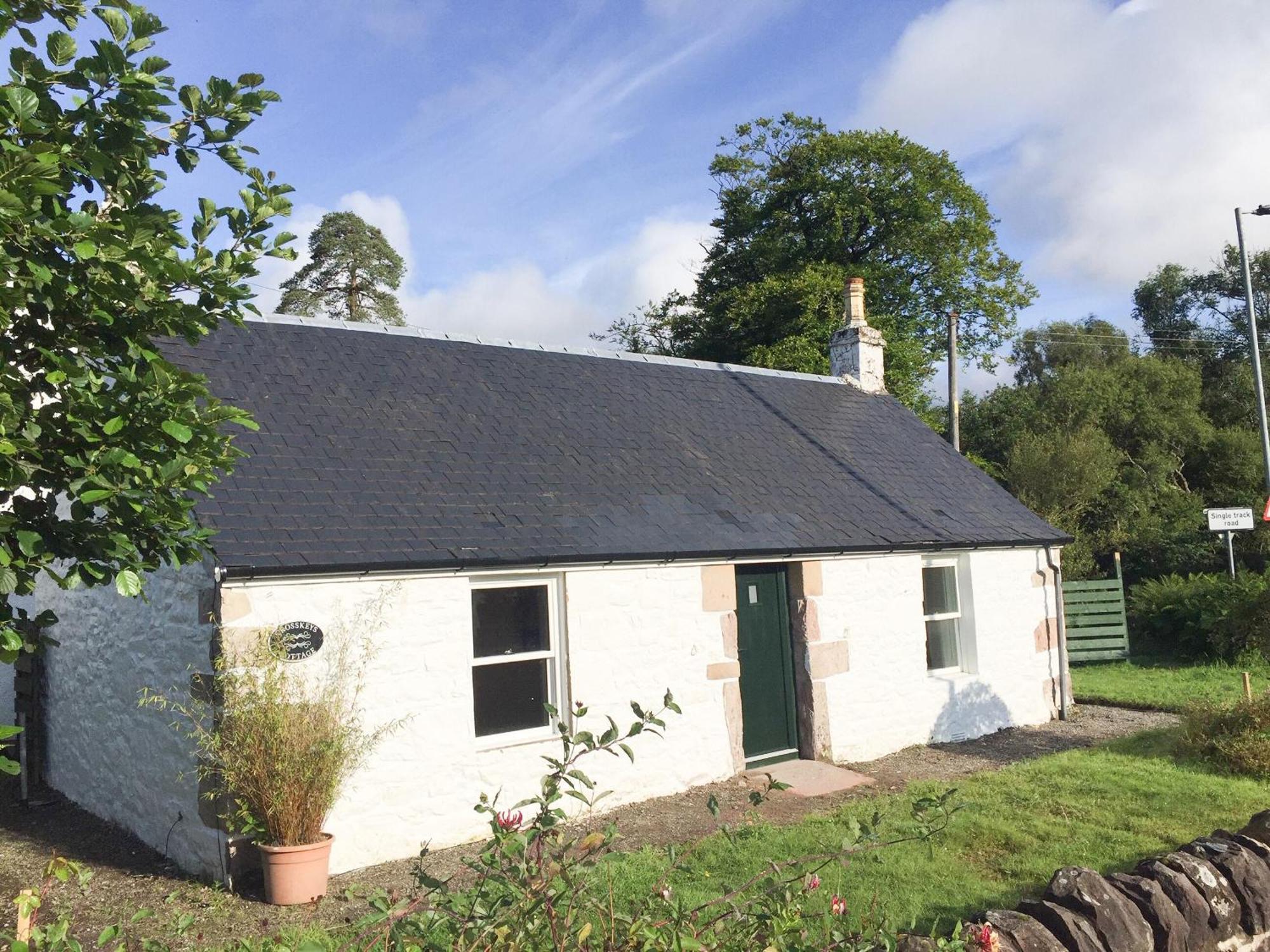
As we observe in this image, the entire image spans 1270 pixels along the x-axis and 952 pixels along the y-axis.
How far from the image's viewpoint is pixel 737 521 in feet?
35.2

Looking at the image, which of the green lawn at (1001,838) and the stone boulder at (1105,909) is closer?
the stone boulder at (1105,909)

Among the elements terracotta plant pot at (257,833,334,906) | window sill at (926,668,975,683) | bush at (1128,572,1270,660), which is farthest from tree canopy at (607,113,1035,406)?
terracotta plant pot at (257,833,334,906)

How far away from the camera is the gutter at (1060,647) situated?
44.2 ft

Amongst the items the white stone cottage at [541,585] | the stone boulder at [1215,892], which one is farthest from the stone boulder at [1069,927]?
the white stone cottage at [541,585]

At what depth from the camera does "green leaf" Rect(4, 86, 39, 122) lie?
3.00 metres

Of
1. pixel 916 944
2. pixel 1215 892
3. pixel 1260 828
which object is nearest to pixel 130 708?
pixel 916 944

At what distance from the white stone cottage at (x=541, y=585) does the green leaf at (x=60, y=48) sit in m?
3.50

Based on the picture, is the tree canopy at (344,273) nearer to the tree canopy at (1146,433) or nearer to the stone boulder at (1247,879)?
the tree canopy at (1146,433)

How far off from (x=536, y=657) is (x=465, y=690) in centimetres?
77

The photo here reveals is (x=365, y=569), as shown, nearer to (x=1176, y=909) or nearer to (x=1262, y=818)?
(x=1176, y=909)

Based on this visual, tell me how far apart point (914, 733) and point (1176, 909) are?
281 inches

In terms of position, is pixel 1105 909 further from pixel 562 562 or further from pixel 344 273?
pixel 344 273

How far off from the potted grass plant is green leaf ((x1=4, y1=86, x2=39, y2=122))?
488cm

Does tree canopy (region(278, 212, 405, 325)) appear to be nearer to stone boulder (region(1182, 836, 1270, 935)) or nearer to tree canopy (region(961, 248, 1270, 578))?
tree canopy (region(961, 248, 1270, 578))
